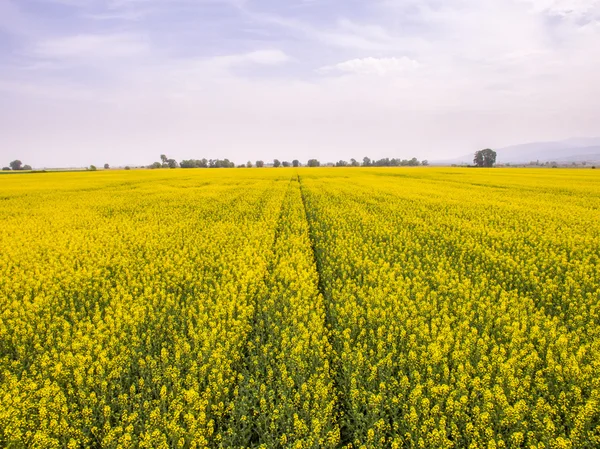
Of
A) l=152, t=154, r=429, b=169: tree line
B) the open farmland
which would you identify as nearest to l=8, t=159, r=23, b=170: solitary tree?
l=152, t=154, r=429, b=169: tree line

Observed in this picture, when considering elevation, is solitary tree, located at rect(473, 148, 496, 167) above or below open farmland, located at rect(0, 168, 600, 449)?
above

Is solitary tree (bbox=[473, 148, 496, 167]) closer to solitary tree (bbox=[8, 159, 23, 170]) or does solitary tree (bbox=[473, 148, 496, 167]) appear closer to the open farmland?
the open farmland

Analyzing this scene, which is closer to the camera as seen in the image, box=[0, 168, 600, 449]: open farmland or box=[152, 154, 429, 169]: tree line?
box=[0, 168, 600, 449]: open farmland

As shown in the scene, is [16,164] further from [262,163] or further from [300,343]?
[300,343]

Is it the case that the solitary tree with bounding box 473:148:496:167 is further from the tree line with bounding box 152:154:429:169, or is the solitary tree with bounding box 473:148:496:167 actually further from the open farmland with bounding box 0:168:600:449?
the open farmland with bounding box 0:168:600:449

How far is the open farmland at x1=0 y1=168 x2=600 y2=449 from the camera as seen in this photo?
4129mm

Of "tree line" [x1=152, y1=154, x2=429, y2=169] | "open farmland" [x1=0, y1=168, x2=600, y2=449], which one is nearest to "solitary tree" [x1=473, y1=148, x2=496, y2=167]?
"tree line" [x1=152, y1=154, x2=429, y2=169]

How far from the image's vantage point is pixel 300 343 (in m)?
5.41

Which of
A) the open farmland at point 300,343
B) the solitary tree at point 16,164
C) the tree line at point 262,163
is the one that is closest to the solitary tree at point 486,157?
the tree line at point 262,163

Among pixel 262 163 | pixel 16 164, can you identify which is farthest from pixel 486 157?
pixel 16 164

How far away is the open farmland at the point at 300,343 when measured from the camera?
13.5 ft

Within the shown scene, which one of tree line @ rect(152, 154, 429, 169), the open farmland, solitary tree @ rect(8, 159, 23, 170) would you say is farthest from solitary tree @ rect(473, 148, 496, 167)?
solitary tree @ rect(8, 159, 23, 170)

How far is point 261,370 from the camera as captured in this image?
527cm

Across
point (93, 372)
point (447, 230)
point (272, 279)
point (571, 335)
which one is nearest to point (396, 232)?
point (447, 230)
